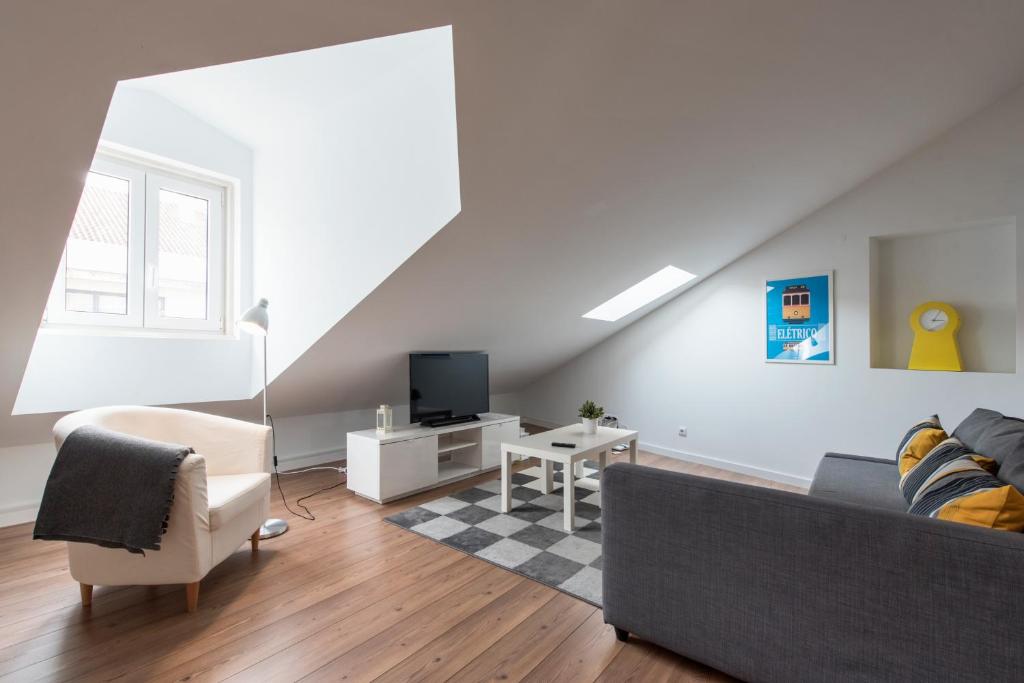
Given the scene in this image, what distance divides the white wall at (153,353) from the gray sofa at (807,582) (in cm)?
315

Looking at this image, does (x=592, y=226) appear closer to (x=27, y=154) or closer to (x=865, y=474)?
(x=865, y=474)

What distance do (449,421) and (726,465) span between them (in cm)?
268

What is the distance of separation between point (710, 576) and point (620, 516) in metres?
0.37

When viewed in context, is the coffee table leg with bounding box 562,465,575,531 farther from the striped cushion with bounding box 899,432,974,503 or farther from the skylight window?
the skylight window

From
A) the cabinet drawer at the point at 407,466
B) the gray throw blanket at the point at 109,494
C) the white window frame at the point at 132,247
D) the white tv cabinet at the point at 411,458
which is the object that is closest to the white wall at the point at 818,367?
the white tv cabinet at the point at 411,458

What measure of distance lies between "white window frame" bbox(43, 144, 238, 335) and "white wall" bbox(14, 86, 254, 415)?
0.36 feet

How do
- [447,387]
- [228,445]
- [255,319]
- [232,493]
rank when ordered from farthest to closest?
1. [447,387]
2. [255,319]
3. [228,445]
4. [232,493]

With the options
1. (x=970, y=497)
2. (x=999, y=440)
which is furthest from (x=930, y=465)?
(x=970, y=497)

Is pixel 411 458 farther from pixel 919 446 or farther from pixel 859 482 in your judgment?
pixel 919 446

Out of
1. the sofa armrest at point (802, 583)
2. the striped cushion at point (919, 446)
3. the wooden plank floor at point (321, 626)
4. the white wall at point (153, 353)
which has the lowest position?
the wooden plank floor at point (321, 626)

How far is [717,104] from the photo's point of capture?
7.47 feet

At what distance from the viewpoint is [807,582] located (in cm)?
144

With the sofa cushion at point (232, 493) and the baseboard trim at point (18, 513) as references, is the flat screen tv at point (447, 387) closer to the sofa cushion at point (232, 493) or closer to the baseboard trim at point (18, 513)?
the sofa cushion at point (232, 493)

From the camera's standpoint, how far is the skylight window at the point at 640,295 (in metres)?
4.58
